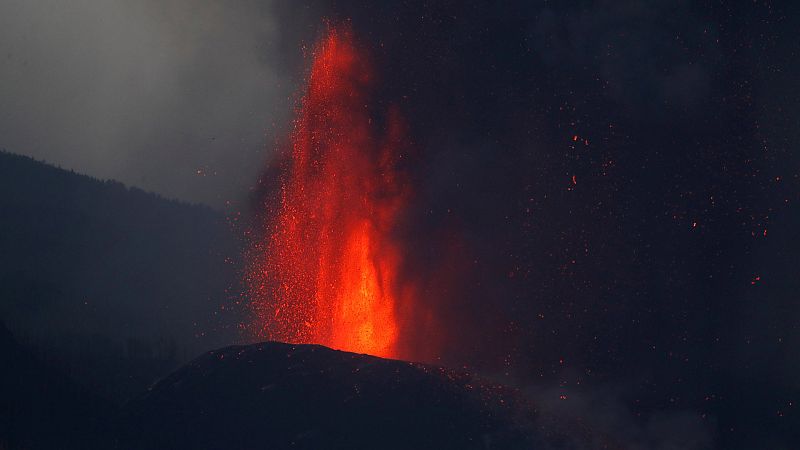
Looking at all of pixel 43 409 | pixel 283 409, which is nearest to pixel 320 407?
pixel 283 409

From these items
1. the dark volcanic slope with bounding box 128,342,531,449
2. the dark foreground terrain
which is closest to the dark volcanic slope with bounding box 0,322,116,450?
the dark foreground terrain

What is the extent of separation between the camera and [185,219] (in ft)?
466

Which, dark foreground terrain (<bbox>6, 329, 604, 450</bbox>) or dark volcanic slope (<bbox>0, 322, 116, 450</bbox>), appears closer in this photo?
dark foreground terrain (<bbox>6, 329, 604, 450</bbox>)

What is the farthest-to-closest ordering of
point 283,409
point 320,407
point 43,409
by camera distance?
point 43,409 < point 283,409 < point 320,407

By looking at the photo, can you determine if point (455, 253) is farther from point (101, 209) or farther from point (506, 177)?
point (101, 209)

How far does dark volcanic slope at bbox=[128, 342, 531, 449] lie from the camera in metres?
28.3

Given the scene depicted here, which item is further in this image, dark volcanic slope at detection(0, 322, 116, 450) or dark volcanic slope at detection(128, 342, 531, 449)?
dark volcanic slope at detection(0, 322, 116, 450)

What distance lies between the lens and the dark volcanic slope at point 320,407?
1115 inches

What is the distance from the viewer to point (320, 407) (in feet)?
97.9

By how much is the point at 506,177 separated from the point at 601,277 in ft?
33.4

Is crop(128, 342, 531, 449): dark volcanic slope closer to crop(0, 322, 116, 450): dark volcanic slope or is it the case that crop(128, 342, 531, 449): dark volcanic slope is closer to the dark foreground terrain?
the dark foreground terrain

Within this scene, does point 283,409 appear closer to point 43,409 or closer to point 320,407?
point 320,407

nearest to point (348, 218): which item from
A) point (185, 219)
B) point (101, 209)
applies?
point (101, 209)

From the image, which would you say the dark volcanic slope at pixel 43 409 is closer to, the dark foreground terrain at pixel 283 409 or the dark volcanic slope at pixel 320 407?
the dark foreground terrain at pixel 283 409
